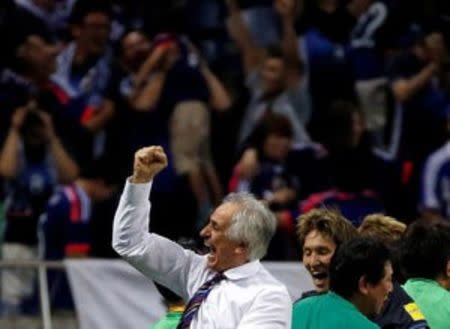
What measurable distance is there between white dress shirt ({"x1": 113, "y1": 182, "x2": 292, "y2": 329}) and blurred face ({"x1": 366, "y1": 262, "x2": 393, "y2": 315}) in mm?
352

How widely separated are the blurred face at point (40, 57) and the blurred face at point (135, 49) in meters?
0.54

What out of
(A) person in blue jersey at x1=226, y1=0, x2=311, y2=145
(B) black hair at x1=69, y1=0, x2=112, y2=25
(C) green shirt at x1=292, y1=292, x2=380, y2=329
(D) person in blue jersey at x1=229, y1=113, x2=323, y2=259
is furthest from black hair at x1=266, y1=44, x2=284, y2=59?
(C) green shirt at x1=292, y1=292, x2=380, y2=329

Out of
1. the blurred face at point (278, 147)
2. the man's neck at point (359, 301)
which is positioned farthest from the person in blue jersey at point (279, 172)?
the man's neck at point (359, 301)

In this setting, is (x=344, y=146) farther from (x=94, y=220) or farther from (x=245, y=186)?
(x=94, y=220)

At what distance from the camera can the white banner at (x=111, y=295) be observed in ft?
40.1

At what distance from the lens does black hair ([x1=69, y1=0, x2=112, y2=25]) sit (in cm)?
1445

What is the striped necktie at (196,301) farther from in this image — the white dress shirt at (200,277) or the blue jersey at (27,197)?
the blue jersey at (27,197)

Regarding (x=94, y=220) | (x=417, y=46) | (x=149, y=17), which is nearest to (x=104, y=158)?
(x=94, y=220)

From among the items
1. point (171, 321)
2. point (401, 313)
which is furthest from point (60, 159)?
point (401, 313)

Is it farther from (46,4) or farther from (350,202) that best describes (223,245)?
(46,4)

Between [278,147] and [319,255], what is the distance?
17.9ft

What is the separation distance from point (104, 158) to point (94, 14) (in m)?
1.42

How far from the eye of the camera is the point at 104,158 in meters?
13.5

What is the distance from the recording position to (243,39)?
14.3 metres
